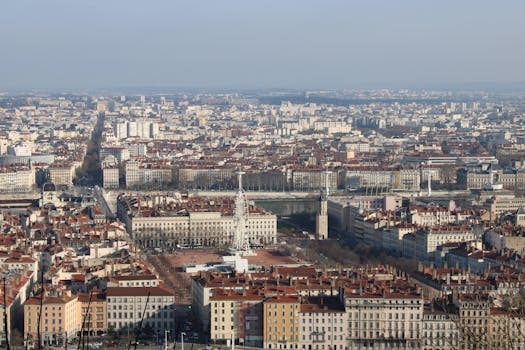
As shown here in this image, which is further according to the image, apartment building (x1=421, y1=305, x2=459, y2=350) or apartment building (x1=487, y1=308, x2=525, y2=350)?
apartment building (x1=421, y1=305, x2=459, y2=350)

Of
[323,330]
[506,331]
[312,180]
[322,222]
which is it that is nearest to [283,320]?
[323,330]

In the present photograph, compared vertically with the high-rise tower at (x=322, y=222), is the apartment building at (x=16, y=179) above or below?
below

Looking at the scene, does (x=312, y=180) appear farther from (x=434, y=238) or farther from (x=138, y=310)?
(x=138, y=310)

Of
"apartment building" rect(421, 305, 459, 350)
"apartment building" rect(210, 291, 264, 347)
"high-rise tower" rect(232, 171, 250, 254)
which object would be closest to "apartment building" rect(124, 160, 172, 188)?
"high-rise tower" rect(232, 171, 250, 254)

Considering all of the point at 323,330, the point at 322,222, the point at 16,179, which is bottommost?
the point at 16,179

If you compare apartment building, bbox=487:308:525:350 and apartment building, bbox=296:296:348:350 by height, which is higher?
apartment building, bbox=487:308:525:350

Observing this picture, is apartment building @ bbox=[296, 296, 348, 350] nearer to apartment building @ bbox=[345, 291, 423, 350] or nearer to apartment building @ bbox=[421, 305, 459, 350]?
apartment building @ bbox=[345, 291, 423, 350]

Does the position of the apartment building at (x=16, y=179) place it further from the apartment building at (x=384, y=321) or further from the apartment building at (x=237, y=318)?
the apartment building at (x=384, y=321)

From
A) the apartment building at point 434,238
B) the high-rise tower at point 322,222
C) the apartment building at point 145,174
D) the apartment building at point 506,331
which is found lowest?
the apartment building at point 145,174

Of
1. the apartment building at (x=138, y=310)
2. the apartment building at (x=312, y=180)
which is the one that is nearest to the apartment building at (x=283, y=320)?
the apartment building at (x=138, y=310)

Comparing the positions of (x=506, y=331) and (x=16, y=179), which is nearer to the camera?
(x=506, y=331)

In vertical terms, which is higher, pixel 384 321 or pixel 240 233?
pixel 384 321

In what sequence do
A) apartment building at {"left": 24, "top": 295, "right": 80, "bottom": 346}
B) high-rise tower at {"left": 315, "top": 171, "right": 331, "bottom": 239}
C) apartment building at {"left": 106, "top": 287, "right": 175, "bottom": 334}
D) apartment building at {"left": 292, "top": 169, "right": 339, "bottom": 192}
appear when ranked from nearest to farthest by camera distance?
apartment building at {"left": 24, "top": 295, "right": 80, "bottom": 346} → apartment building at {"left": 106, "top": 287, "right": 175, "bottom": 334} → high-rise tower at {"left": 315, "top": 171, "right": 331, "bottom": 239} → apartment building at {"left": 292, "top": 169, "right": 339, "bottom": 192}
